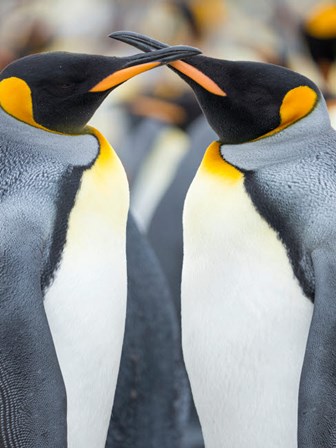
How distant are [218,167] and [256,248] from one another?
244mm

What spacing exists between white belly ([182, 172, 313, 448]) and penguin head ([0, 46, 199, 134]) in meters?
0.33

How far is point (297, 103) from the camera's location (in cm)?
233

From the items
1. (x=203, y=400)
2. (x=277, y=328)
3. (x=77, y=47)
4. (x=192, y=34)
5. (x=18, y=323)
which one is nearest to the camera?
(x=18, y=323)

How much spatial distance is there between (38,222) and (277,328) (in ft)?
1.95

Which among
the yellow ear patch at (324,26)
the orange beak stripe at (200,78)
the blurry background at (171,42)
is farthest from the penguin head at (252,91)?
the yellow ear patch at (324,26)

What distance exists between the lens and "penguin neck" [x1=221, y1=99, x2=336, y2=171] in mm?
2320

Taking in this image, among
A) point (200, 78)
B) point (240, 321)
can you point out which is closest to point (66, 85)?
point (200, 78)

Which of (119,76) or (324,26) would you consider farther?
(324,26)

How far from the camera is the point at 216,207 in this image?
2.31 metres

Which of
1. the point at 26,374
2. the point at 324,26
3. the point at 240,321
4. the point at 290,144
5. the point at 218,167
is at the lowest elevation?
the point at 26,374

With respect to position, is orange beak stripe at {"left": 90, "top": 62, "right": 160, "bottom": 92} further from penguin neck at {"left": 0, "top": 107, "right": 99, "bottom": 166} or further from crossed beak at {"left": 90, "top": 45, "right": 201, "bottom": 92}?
penguin neck at {"left": 0, "top": 107, "right": 99, "bottom": 166}

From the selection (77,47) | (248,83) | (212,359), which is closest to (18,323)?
(212,359)

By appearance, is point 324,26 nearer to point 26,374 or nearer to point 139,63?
point 139,63

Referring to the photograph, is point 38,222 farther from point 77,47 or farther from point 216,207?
point 77,47
